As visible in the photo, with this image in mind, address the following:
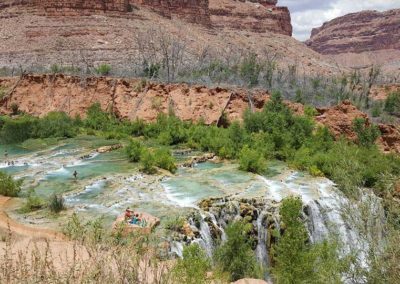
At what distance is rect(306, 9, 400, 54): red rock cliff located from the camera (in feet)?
541

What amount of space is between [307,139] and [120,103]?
49.7 feet

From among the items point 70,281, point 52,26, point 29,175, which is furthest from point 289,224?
point 52,26

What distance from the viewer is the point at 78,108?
3688 cm

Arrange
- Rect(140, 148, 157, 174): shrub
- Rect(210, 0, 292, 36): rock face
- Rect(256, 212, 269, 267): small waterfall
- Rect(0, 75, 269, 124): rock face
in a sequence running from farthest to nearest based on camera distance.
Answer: Rect(210, 0, 292, 36): rock face → Rect(0, 75, 269, 124): rock face → Rect(140, 148, 157, 174): shrub → Rect(256, 212, 269, 267): small waterfall

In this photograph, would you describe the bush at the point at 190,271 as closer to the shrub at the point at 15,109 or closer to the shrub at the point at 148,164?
the shrub at the point at 148,164

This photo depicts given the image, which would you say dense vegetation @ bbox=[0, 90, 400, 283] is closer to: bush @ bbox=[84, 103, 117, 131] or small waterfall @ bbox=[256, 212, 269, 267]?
bush @ bbox=[84, 103, 117, 131]

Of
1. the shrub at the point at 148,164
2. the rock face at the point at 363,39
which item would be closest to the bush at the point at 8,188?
the shrub at the point at 148,164

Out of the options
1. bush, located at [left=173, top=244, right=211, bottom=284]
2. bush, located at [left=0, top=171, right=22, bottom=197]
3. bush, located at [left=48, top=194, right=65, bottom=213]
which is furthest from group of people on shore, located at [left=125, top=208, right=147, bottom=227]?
bush, located at [left=0, top=171, right=22, bottom=197]

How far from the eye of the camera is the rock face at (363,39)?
6365 inches

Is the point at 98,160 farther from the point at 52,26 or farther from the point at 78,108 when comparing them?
the point at 52,26

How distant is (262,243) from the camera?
1509 centimetres

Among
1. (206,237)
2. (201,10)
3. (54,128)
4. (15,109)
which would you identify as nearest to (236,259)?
(206,237)

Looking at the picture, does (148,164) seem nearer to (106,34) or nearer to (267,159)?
(267,159)

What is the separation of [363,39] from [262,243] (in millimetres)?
167803
